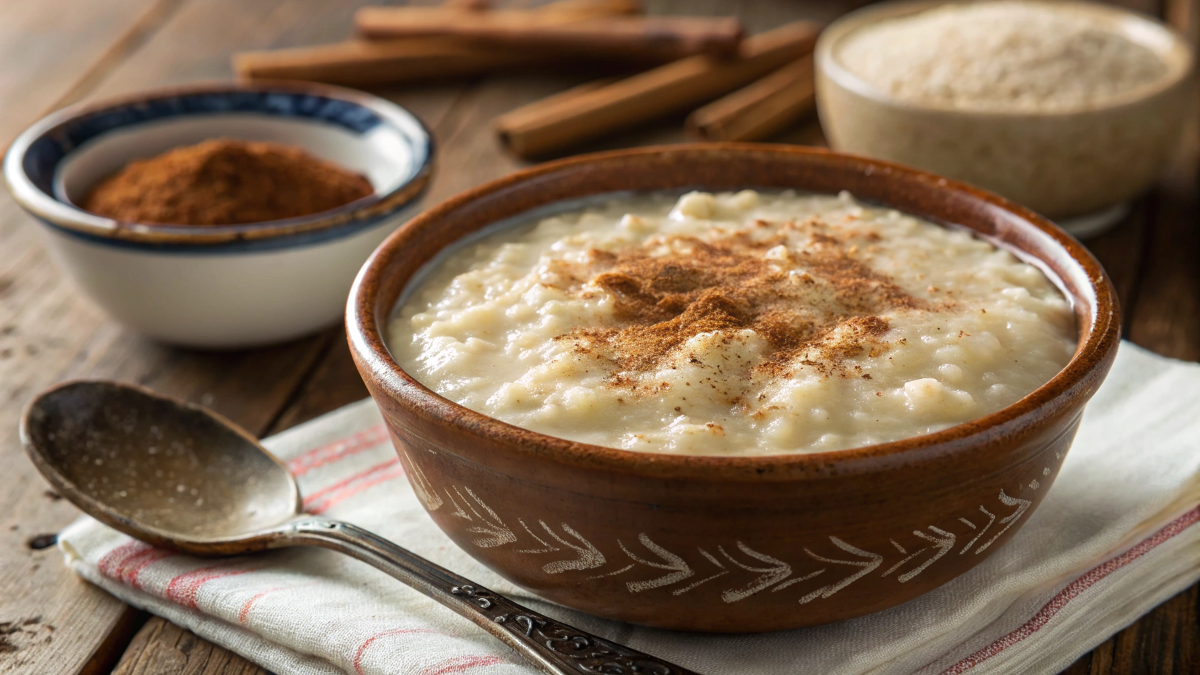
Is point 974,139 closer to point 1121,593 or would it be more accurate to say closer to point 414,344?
point 1121,593

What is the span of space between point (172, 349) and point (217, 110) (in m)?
0.62

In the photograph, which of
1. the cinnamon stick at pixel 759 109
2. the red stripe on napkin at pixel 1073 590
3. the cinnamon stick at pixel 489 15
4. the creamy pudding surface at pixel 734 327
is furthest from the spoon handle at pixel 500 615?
the cinnamon stick at pixel 489 15

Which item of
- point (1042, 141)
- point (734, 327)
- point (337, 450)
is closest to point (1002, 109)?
point (1042, 141)

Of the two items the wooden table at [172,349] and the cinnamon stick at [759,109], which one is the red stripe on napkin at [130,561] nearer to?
the wooden table at [172,349]

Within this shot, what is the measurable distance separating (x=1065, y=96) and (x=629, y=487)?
5.30ft

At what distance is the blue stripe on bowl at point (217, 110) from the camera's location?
2197 millimetres

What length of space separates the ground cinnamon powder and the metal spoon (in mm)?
442

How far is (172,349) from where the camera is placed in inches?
80.5

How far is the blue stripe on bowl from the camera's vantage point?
2197mm

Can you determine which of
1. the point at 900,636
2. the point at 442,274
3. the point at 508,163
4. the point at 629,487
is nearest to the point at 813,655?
the point at 900,636

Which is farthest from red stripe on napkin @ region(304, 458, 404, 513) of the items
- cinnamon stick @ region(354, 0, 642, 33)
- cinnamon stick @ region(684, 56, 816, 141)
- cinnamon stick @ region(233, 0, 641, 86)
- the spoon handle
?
cinnamon stick @ region(354, 0, 642, 33)

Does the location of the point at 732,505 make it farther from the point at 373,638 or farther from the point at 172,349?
the point at 172,349

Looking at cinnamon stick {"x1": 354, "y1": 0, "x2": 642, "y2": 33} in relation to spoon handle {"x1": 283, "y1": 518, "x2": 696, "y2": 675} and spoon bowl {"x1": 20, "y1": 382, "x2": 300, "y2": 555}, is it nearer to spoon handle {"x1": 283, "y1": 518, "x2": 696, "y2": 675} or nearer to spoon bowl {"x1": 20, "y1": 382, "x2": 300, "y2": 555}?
spoon bowl {"x1": 20, "y1": 382, "x2": 300, "y2": 555}

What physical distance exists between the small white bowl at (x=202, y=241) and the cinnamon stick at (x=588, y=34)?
928 millimetres
